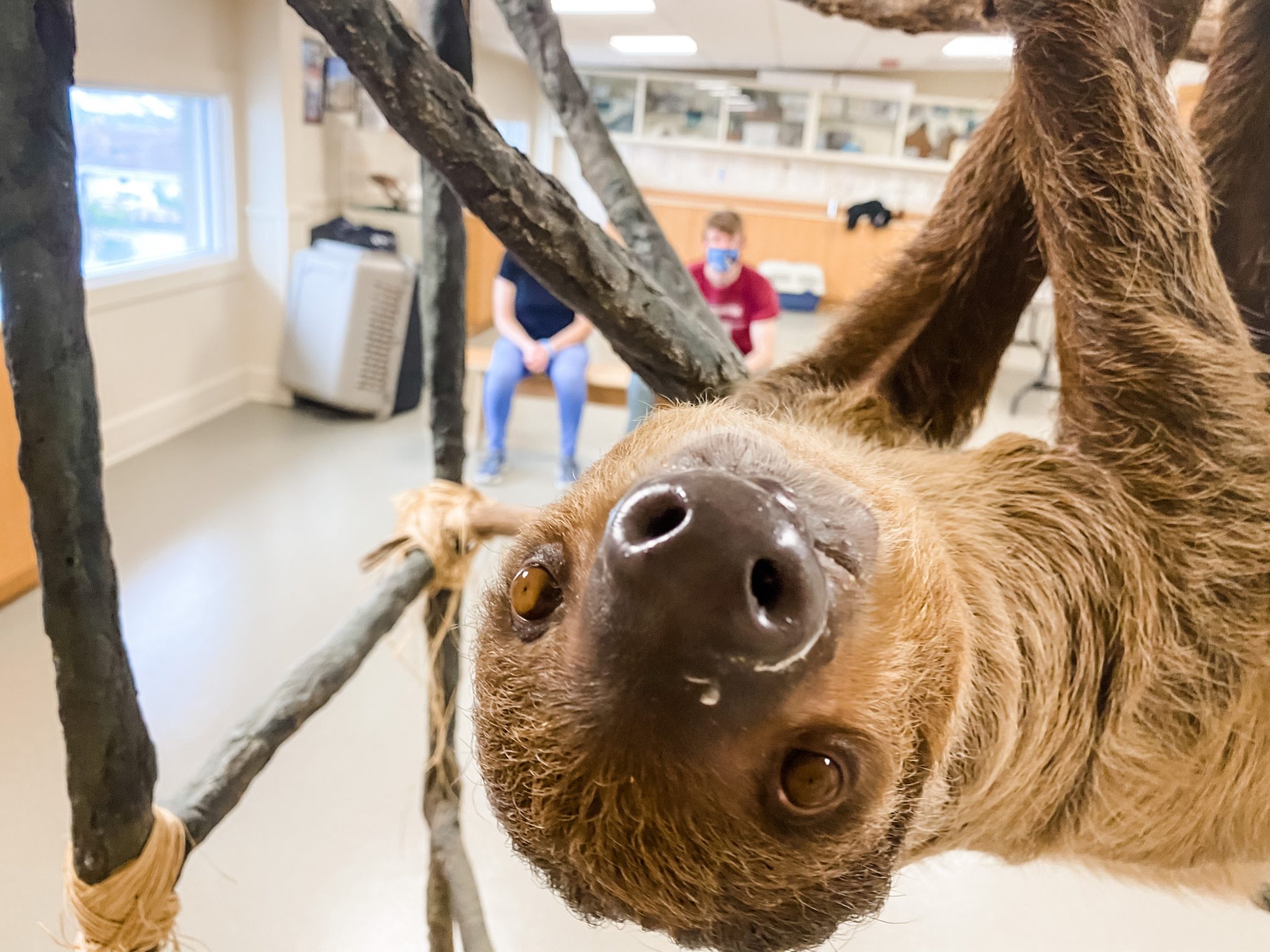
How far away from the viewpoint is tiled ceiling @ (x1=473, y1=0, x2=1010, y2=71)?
17.6 feet

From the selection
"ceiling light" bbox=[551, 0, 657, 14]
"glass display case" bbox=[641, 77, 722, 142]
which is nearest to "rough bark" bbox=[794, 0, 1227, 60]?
"ceiling light" bbox=[551, 0, 657, 14]

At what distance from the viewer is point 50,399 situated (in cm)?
54

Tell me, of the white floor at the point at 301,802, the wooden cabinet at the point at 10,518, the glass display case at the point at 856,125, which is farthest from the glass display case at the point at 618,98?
the wooden cabinet at the point at 10,518

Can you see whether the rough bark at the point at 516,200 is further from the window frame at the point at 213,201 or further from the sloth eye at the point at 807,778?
the window frame at the point at 213,201

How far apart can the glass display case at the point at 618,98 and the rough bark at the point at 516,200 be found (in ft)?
28.9

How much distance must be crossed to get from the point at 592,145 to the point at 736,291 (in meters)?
1.78

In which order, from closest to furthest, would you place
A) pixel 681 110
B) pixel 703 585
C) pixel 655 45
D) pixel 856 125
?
1. pixel 703 585
2. pixel 655 45
3. pixel 856 125
4. pixel 681 110

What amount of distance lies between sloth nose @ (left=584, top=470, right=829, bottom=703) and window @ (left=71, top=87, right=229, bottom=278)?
346 centimetres

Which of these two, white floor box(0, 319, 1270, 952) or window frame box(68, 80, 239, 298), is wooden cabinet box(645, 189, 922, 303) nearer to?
window frame box(68, 80, 239, 298)

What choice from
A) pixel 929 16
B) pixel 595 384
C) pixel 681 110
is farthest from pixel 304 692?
pixel 681 110

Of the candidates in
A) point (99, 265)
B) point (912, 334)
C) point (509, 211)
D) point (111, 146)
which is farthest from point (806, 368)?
point (111, 146)

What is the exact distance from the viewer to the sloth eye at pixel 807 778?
1.49ft

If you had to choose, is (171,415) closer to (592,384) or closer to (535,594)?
(592,384)

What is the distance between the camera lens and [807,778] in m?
0.45
